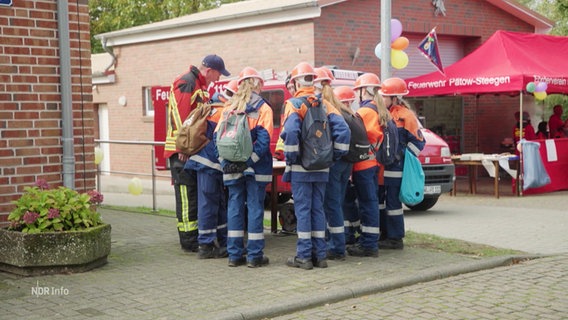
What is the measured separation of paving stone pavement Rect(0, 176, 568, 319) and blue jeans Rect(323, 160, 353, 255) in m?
0.23

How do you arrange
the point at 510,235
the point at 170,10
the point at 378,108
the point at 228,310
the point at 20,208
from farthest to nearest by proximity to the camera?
the point at 170,10 < the point at 510,235 < the point at 378,108 < the point at 20,208 < the point at 228,310

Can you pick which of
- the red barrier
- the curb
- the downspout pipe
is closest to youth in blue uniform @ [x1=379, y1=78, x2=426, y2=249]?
the curb

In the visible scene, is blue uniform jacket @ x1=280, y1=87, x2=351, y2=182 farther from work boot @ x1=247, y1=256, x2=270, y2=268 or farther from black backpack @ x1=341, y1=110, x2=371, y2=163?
work boot @ x1=247, y1=256, x2=270, y2=268

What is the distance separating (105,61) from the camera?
26.0 m

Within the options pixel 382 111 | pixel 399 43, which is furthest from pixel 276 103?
pixel 382 111

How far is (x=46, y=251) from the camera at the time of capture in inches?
274

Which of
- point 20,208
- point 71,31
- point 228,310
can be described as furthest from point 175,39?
point 228,310

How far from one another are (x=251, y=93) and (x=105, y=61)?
19.6 meters

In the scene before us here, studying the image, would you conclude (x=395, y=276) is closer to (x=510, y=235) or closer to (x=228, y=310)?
(x=228, y=310)

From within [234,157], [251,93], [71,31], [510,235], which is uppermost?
[71,31]

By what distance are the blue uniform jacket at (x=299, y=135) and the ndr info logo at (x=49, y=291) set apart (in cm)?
246

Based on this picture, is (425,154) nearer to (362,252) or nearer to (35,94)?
(362,252)

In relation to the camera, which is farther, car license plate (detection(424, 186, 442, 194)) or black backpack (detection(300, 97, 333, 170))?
car license plate (detection(424, 186, 442, 194))

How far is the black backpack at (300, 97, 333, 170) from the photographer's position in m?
7.27
